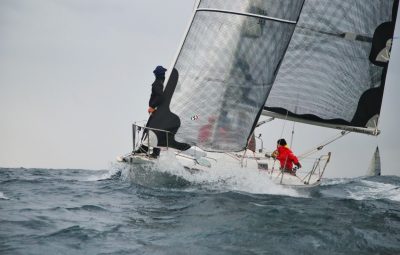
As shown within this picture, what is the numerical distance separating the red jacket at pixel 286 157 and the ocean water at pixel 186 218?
74 cm

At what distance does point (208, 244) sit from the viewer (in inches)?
259

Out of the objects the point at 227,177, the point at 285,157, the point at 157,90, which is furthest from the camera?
the point at 285,157

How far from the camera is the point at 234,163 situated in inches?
476

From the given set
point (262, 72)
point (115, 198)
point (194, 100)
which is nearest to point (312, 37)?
point (262, 72)

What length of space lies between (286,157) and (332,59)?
3498 mm

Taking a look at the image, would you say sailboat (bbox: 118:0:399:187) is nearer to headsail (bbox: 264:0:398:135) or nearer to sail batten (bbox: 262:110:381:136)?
sail batten (bbox: 262:110:381:136)

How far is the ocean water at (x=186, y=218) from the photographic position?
21.2 ft

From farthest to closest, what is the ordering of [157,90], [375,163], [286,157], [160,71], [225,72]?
1. [375,163]
2. [286,157]
3. [160,71]
4. [157,90]
5. [225,72]

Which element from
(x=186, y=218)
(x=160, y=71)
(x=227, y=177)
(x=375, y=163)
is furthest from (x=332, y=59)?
(x=375, y=163)

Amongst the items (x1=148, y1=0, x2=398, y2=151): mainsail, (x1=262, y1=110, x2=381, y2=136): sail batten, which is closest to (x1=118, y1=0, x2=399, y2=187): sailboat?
(x1=148, y1=0, x2=398, y2=151): mainsail

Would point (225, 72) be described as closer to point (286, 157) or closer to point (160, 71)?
point (160, 71)

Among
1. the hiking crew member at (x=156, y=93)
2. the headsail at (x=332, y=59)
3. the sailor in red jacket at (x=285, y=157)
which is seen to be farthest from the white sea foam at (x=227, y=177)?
the headsail at (x=332, y=59)

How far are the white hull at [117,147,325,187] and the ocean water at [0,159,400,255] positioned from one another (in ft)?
0.63

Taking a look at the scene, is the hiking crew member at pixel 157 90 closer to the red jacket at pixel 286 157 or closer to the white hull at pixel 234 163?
the white hull at pixel 234 163
